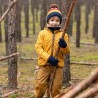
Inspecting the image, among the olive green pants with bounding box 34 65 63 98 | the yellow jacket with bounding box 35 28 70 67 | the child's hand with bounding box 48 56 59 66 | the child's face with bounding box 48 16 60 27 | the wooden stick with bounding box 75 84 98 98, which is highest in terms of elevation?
the child's face with bounding box 48 16 60 27

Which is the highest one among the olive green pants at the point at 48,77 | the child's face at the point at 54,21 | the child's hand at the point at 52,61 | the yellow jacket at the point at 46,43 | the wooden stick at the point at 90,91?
the child's face at the point at 54,21

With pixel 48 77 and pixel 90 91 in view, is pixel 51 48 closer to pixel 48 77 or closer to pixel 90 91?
pixel 48 77

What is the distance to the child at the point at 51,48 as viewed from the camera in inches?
212

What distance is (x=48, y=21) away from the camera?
556 centimetres

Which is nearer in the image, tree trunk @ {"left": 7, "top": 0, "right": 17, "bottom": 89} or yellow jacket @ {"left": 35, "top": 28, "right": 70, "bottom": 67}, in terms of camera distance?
yellow jacket @ {"left": 35, "top": 28, "right": 70, "bottom": 67}

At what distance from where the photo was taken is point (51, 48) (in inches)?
215

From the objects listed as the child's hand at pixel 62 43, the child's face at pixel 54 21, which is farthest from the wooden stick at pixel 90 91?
the child's face at pixel 54 21

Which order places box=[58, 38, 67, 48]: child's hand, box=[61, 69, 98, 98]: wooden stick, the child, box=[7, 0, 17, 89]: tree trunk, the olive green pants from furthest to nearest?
box=[7, 0, 17, 89]: tree trunk
the olive green pants
the child
box=[58, 38, 67, 48]: child's hand
box=[61, 69, 98, 98]: wooden stick

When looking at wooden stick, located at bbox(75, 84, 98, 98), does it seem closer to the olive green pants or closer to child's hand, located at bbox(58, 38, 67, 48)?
child's hand, located at bbox(58, 38, 67, 48)

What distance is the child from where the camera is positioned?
5.39 m

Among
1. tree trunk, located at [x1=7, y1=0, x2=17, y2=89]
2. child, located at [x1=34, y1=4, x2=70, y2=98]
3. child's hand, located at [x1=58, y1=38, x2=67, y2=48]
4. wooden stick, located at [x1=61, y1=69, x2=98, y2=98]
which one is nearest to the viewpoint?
wooden stick, located at [x1=61, y1=69, x2=98, y2=98]

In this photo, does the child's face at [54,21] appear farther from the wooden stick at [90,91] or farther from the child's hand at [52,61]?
the wooden stick at [90,91]

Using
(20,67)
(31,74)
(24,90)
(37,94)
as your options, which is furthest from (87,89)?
(20,67)

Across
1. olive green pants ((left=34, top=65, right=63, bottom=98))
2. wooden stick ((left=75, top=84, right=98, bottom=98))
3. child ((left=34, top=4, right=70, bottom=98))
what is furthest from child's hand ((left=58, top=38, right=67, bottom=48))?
wooden stick ((left=75, top=84, right=98, bottom=98))
